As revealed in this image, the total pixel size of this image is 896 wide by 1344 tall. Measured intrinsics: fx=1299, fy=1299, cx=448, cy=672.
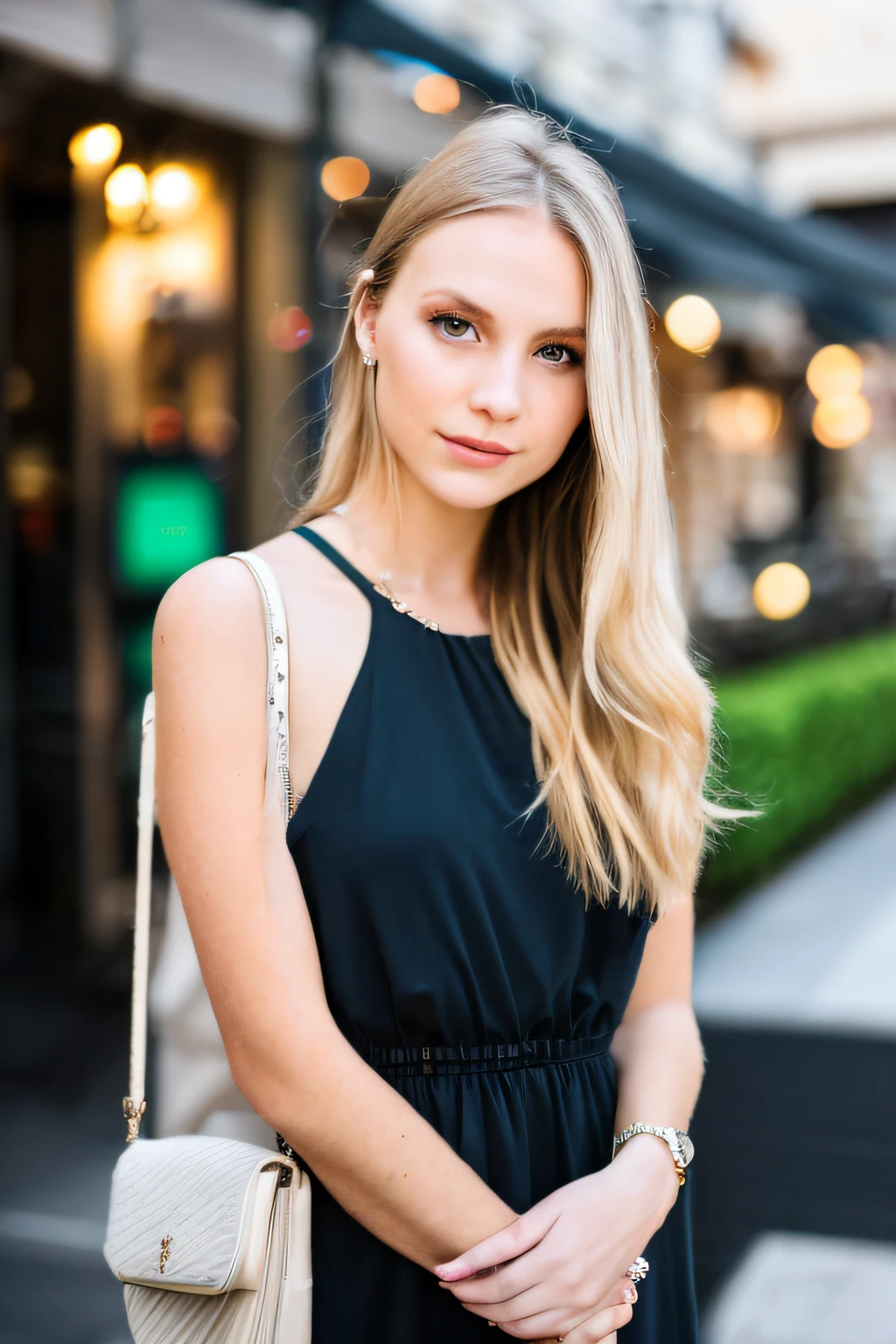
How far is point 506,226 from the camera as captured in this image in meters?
1.38

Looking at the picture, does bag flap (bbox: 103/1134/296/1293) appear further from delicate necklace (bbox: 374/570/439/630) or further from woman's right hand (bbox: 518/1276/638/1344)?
delicate necklace (bbox: 374/570/439/630)

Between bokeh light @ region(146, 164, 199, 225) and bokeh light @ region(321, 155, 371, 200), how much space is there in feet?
1.99

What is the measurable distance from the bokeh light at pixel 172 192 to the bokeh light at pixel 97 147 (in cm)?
22

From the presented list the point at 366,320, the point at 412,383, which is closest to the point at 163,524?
the point at 366,320

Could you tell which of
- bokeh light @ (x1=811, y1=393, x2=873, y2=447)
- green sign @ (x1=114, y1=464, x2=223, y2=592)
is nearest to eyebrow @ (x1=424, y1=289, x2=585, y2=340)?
green sign @ (x1=114, y1=464, x2=223, y2=592)

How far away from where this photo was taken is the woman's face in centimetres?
138

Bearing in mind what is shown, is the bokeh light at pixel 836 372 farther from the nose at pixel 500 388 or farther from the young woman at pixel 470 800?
the nose at pixel 500 388

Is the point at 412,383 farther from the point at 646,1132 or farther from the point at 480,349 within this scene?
the point at 646,1132

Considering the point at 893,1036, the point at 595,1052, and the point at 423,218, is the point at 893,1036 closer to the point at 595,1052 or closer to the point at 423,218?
the point at 595,1052

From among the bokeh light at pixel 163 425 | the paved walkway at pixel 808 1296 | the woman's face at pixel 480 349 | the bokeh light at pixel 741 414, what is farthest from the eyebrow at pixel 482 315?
the bokeh light at pixel 741 414

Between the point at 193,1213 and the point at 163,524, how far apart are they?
4164 mm

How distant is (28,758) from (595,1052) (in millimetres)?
4715

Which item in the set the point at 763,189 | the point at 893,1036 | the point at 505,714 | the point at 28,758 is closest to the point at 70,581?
the point at 28,758

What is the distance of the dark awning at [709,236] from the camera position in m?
3.79
